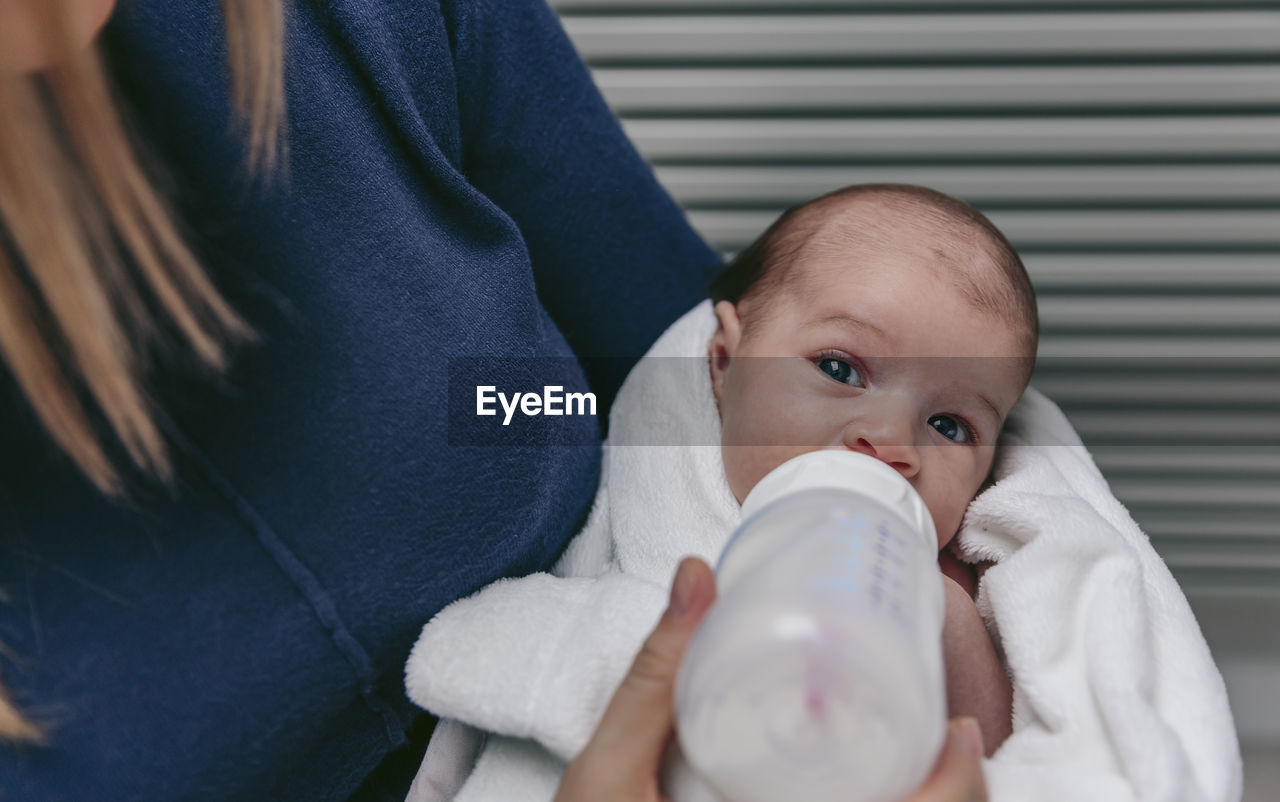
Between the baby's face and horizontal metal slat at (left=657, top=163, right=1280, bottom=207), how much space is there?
0.22 m

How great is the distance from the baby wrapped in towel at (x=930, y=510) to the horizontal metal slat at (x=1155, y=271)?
6.8 inches

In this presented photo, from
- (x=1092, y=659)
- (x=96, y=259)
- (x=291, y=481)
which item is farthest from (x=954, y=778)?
(x=96, y=259)

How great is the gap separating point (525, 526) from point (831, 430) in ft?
0.95

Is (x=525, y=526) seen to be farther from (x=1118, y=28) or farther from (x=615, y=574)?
(x=1118, y=28)

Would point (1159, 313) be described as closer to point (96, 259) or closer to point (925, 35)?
point (925, 35)

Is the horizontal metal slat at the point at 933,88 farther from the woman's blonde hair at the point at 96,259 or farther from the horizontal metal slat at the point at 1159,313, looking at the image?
the woman's blonde hair at the point at 96,259

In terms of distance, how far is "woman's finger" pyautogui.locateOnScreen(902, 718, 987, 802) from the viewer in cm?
51

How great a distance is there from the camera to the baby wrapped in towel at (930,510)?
2.25ft

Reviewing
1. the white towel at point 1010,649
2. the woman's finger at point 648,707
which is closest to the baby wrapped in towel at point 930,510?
the white towel at point 1010,649

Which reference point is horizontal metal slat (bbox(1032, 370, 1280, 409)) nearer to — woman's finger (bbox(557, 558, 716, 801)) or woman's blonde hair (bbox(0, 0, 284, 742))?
woman's finger (bbox(557, 558, 716, 801))

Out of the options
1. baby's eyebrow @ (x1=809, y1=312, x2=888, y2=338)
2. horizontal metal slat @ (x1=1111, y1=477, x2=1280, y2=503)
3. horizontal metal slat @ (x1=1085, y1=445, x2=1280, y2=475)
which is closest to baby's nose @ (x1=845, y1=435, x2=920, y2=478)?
baby's eyebrow @ (x1=809, y1=312, x2=888, y2=338)

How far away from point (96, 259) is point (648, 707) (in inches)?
19.1

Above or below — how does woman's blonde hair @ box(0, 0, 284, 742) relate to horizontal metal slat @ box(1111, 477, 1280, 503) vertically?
above
